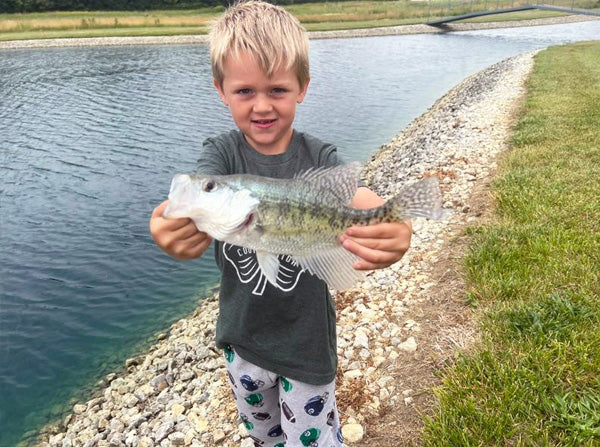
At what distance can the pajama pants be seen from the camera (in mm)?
3277

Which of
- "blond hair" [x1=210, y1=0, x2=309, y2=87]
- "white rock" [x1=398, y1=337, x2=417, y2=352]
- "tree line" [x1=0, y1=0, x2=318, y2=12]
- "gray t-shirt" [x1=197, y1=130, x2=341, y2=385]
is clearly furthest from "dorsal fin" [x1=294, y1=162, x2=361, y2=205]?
"tree line" [x1=0, y1=0, x2=318, y2=12]

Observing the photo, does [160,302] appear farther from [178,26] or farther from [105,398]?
[178,26]

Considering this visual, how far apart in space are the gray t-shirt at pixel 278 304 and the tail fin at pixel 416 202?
0.76 metres

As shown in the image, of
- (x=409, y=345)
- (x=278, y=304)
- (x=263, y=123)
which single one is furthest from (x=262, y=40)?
(x=409, y=345)

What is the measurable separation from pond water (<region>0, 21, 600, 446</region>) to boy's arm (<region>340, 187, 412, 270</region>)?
7558 millimetres

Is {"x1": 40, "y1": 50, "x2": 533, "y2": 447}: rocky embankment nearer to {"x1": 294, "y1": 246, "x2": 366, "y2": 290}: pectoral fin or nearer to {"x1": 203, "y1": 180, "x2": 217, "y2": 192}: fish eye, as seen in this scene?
{"x1": 294, "y1": 246, "x2": 366, "y2": 290}: pectoral fin

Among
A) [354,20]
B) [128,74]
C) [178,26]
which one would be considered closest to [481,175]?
[128,74]

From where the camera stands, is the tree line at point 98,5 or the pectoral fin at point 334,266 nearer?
the pectoral fin at point 334,266

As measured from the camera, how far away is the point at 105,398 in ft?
25.2

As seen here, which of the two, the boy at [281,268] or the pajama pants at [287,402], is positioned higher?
the boy at [281,268]

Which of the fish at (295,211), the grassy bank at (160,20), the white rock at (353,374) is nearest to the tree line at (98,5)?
the grassy bank at (160,20)

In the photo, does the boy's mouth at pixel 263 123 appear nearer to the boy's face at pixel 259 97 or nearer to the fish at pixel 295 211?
the boy's face at pixel 259 97

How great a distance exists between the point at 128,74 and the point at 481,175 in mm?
35186

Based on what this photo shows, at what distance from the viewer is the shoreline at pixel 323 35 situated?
57537mm
